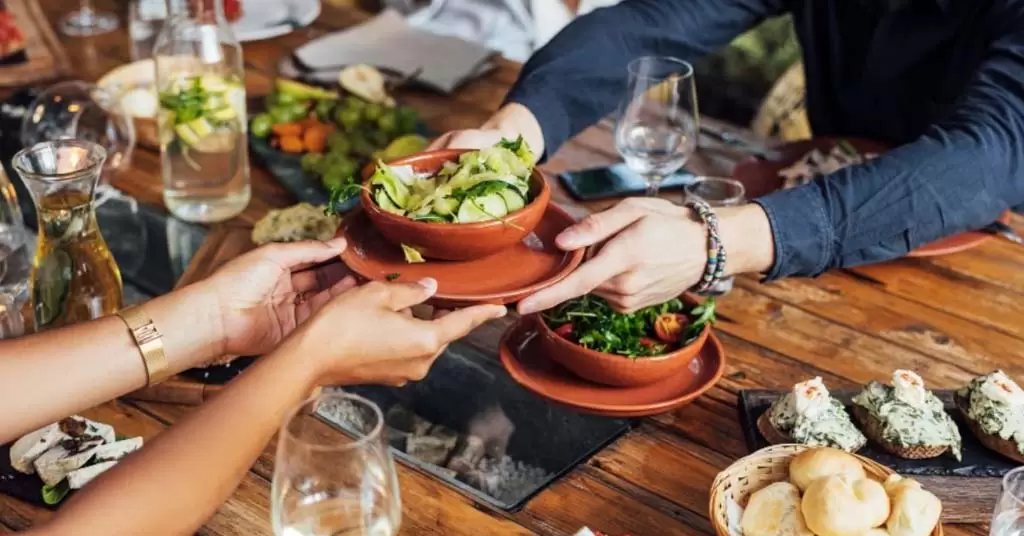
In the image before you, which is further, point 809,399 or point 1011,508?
point 809,399

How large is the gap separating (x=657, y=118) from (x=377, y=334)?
0.78m

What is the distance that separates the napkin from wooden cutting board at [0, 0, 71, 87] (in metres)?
0.52

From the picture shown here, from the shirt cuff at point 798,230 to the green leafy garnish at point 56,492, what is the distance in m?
0.97

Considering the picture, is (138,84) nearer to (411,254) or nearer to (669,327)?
(411,254)

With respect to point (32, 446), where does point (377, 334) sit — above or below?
above

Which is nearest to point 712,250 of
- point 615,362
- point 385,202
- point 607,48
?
point 615,362

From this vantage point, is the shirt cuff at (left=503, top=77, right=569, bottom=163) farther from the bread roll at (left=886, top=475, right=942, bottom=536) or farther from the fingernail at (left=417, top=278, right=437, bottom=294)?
the bread roll at (left=886, top=475, right=942, bottom=536)

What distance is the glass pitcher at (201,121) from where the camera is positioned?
1886 millimetres

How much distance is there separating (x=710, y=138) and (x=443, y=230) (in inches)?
41.6

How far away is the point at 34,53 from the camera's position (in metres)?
2.47

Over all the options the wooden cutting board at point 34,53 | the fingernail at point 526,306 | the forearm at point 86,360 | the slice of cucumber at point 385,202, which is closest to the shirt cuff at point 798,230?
the fingernail at point 526,306

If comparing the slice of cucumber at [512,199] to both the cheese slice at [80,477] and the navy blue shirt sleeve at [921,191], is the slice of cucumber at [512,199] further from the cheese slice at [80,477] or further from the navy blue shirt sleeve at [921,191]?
the cheese slice at [80,477]

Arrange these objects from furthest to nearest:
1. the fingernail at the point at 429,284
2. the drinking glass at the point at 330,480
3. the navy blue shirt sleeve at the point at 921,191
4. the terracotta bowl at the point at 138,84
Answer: the terracotta bowl at the point at 138,84
the navy blue shirt sleeve at the point at 921,191
the fingernail at the point at 429,284
the drinking glass at the point at 330,480

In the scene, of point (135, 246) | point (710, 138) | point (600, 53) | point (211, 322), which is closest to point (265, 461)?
point (211, 322)
